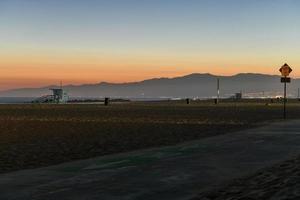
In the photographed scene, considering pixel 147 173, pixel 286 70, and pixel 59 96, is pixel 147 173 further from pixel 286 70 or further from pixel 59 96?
pixel 59 96

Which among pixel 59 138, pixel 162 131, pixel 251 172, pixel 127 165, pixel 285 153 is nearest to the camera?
pixel 251 172

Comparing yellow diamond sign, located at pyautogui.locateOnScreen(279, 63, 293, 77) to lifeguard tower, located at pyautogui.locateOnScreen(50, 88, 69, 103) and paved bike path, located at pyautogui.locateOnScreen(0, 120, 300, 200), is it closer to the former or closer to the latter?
paved bike path, located at pyautogui.locateOnScreen(0, 120, 300, 200)

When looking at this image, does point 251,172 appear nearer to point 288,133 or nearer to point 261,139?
point 261,139

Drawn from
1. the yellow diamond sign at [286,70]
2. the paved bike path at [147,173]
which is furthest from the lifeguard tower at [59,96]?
the paved bike path at [147,173]

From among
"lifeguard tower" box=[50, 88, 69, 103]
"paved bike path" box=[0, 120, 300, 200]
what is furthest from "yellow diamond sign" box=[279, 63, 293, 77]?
"lifeguard tower" box=[50, 88, 69, 103]

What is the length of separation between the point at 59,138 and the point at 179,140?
450 cm

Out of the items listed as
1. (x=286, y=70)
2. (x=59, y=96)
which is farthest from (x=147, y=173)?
(x=59, y=96)

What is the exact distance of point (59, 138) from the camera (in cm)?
2169

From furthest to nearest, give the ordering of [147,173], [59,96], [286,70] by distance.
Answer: [59,96] → [286,70] → [147,173]

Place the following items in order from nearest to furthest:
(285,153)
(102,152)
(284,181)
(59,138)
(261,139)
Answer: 1. (284,181)
2. (285,153)
3. (102,152)
4. (261,139)
5. (59,138)

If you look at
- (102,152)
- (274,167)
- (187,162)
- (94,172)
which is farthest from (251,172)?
(102,152)

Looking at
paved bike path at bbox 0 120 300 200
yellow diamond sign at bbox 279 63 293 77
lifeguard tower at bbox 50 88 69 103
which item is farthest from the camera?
lifeguard tower at bbox 50 88 69 103

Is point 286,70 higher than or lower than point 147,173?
higher

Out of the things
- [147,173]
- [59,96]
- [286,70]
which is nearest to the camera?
[147,173]
